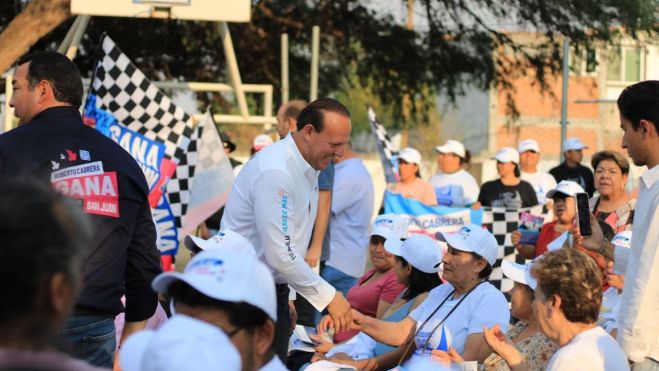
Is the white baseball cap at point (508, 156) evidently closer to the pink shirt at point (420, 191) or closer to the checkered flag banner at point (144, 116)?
the pink shirt at point (420, 191)

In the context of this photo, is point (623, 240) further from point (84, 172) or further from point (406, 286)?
point (84, 172)

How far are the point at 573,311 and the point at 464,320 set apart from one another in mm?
1717

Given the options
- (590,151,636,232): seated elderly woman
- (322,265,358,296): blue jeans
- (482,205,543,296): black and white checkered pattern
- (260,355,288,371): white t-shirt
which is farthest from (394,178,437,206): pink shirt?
(260,355,288,371): white t-shirt

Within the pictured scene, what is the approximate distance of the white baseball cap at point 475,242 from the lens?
625 centimetres

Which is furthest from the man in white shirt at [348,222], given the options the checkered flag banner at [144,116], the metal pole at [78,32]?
the metal pole at [78,32]

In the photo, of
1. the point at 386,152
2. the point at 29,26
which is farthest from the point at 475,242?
the point at 29,26

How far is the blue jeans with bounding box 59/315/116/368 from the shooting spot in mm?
4570

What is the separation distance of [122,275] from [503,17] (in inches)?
474

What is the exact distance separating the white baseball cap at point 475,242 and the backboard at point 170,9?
7.26 metres

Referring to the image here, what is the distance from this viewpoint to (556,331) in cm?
432

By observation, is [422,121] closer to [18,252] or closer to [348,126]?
[348,126]

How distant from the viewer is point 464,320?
5984mm

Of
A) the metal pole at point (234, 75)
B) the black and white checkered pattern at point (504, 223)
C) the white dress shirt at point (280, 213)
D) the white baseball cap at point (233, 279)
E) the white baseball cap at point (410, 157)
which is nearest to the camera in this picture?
the white baseball cap at point (233, 279)

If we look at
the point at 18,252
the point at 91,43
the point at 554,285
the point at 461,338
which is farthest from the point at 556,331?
the point at 91,43
